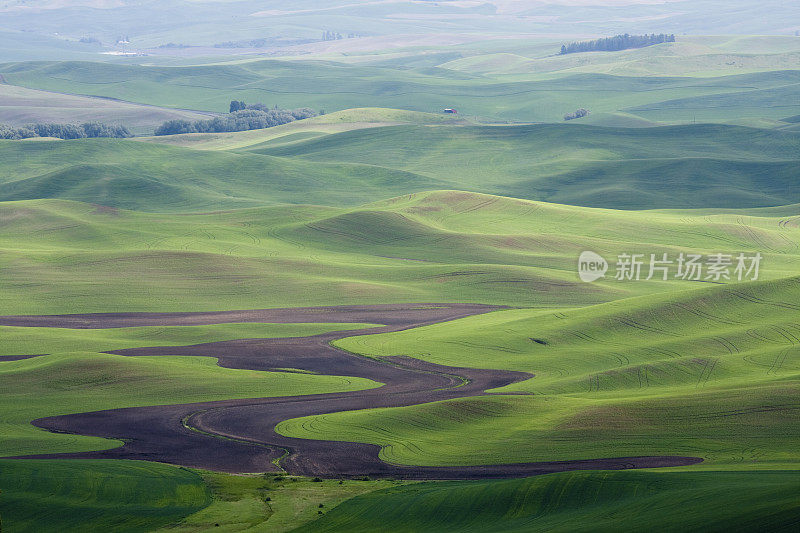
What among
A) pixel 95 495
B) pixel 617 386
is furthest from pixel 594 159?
pixel 95 495

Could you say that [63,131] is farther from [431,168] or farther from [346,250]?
[346,250]

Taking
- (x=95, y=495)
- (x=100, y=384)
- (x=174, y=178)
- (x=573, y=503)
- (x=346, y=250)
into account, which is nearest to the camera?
(x=573, y=503)

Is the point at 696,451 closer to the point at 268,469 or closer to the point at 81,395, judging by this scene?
the point at 268,469

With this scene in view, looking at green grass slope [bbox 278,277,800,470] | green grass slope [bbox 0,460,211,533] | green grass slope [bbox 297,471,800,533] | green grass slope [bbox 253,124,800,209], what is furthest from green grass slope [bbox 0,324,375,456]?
green grass slope [bbox 253,124,800,209]

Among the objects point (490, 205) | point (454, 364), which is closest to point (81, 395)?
point (454, 364)

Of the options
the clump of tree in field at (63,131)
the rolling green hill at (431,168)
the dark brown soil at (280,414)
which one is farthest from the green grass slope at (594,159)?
the dark brown soil at (280,414)

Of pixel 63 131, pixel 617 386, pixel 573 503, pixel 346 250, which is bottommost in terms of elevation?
pixel 617 386

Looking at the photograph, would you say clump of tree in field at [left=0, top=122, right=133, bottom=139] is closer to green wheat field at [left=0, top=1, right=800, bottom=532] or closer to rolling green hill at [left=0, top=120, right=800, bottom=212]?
rolling green hill at [left=0, top=120, right=800, bottom=212]
